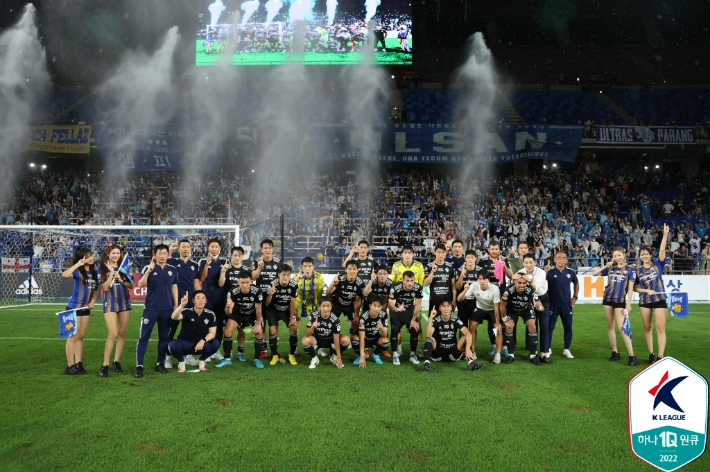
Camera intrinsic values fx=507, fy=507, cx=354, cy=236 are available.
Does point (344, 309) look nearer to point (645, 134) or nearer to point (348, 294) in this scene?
point (348, 294)

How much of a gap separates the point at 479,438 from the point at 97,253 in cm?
1846

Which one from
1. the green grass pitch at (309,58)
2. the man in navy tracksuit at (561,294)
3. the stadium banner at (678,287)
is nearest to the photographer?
the man in navy tracksuit at (561,294)

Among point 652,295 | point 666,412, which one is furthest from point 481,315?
point 666,412

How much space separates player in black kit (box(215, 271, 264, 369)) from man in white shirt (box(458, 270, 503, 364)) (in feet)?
11.6

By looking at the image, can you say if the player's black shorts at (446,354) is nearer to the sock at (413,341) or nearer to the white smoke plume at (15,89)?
the sock at (413,341)

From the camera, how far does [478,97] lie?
2989cm

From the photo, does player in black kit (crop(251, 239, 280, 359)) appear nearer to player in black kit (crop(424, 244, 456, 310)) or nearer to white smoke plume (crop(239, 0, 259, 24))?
player in black kit (crop(424, 244, 456, 310))

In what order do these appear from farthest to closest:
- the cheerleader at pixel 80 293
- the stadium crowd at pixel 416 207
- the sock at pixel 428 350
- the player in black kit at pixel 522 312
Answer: the stadium crowd at pixel 416 207, the player in black kit at pixel 522 312, the sock at pixel 428 350, the cheerleader at pixel 80 293

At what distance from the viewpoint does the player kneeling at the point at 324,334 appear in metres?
8.31

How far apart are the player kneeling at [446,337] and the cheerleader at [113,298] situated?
4704 millimetres

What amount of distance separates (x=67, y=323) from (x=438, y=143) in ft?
71.1

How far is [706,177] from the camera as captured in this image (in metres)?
28.0

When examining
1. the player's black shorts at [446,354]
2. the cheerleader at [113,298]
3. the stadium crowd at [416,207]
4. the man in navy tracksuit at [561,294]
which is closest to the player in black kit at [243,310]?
the cheerleader at [113,298]

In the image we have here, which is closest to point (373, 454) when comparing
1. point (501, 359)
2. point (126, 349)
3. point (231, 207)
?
point (501, 359)
